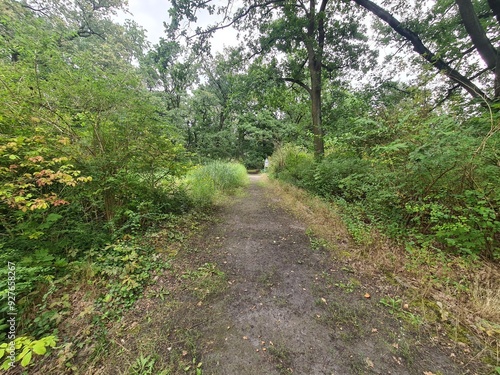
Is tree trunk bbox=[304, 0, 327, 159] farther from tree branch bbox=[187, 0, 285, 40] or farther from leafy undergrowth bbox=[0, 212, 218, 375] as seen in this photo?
leafy undergrowth bbox=[0, 212, 218, 375]

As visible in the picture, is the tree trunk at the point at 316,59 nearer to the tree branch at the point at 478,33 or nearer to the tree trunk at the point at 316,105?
the tree trunk at the point at 316,105

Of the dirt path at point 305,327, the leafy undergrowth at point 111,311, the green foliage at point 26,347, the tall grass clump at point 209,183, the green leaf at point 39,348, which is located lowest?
the dirt path at point 305,327

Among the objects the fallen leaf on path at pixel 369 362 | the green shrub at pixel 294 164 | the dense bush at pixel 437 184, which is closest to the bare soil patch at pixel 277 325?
the fallen leaf on path at pixel 369 362

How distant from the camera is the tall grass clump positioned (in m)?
4.73

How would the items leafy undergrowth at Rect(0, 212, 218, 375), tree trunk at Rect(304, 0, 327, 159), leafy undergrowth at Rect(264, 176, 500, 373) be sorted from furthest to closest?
tree trunk at Rect(304, 0, 327, 159) < leafy undergrowth at Rect(264, 176, 500, 373) < leafy undergrowth at Rect(0, 212, 218, 375)

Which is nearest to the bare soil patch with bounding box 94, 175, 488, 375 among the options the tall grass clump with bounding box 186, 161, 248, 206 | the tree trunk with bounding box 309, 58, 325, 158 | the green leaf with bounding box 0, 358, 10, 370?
the green leaf with bounding box 0, 358, 10, 370

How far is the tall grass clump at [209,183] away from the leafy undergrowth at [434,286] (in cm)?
306

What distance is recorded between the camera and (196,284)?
2.21 m

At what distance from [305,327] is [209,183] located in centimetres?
435

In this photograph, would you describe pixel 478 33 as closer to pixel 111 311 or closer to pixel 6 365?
pixel 111 311

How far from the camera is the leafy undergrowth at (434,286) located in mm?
1593

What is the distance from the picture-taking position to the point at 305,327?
166cm

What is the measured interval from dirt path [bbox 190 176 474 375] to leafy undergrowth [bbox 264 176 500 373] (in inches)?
6.2

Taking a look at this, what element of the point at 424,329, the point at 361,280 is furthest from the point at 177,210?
the point at 424,329
